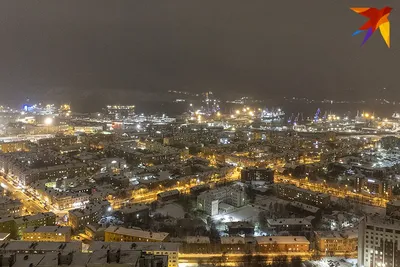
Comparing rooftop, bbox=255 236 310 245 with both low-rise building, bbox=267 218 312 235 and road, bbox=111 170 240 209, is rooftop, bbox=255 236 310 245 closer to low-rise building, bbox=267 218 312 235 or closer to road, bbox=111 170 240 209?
low-rise building, bbox=267 218 312 235

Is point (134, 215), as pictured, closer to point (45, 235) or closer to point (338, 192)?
point (45, 235)

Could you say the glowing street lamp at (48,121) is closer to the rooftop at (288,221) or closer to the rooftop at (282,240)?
the rooftop at (288,221)

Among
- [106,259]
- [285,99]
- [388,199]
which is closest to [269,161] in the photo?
[388,199]

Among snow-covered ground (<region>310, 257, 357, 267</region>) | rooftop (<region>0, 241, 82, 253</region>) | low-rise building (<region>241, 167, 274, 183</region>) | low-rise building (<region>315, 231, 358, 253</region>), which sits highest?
low-rise building (<region>241, 167, 274, 183</region>)

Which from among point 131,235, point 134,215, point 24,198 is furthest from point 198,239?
point 24,198

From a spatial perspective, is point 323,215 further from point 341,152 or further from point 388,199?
point 341,152

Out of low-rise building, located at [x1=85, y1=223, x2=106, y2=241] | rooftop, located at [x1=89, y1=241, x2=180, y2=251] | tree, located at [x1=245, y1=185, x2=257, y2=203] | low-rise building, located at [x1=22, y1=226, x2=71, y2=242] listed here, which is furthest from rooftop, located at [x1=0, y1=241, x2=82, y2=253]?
tree, located at [x1=245, y1=185, x2=257, y2=203]

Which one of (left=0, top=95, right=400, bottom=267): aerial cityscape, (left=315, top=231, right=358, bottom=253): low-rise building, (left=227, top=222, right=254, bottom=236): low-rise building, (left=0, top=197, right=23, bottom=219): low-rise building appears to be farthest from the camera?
(left=0, top=197, right=23, bottom=219): low-rise building
